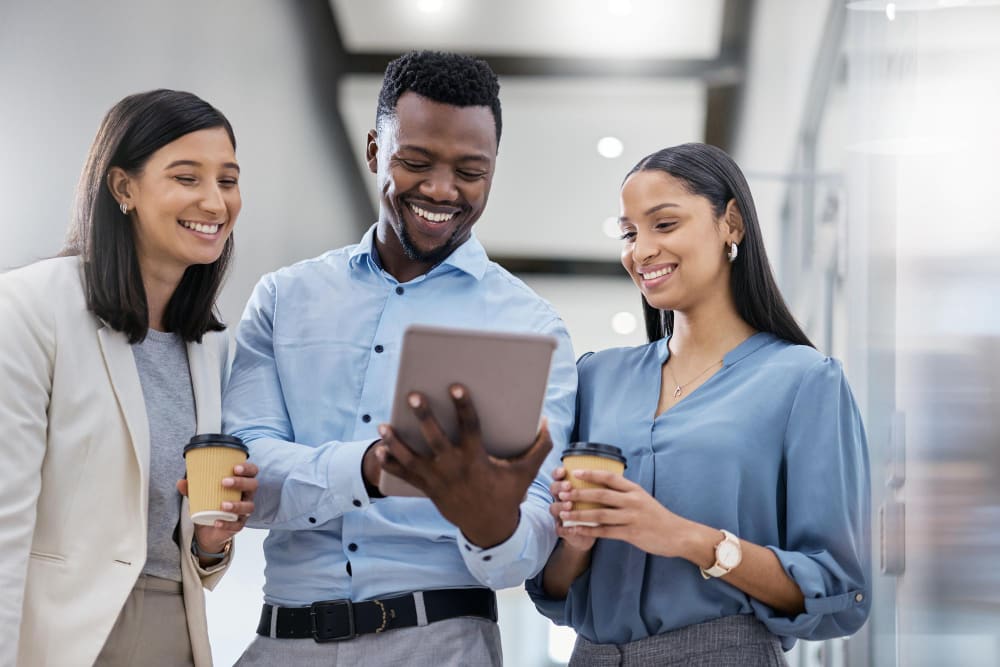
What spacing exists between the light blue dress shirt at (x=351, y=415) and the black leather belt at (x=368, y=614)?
0.02 metres

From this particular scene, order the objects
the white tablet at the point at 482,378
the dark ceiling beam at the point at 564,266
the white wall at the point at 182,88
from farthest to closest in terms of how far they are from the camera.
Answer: the dark ceiling beam at the point at 564,266
the white wall at the point at 182,88
the white tablet at the point at 482,378

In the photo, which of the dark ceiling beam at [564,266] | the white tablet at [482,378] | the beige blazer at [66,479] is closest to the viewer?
the white tablet at [482,378]

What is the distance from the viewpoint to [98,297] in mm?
1746

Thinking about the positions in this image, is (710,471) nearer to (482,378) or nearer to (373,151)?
(482,378)

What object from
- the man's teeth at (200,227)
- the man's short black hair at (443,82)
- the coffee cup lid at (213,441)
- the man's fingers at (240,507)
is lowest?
the man's fingers at (240,507)

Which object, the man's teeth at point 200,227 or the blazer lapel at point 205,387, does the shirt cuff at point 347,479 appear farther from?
the man's teeth at point 200,227

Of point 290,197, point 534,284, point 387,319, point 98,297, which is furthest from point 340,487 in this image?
point 534,284

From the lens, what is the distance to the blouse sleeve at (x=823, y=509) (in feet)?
5.24

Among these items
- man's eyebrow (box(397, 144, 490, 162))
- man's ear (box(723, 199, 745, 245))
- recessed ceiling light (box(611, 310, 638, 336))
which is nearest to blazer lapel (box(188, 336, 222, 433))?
man's eyebrow (box(397, 144, 490, 162))

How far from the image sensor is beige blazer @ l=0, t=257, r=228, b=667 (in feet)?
5.18

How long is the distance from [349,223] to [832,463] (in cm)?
494

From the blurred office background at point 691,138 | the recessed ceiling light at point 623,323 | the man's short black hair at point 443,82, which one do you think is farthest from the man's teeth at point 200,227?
the recessed ceiling light at point 623,323

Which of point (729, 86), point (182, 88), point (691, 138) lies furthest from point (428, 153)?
point (691, 138)

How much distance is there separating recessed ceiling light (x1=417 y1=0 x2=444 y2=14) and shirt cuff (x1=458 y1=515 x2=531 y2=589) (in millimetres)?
3973
